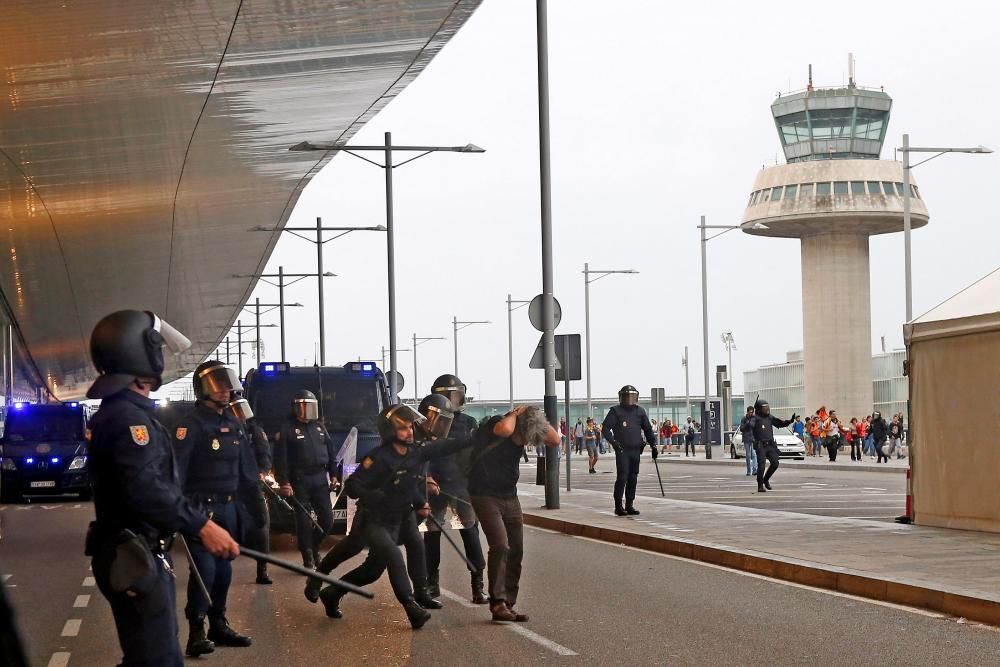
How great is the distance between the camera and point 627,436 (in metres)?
21.4

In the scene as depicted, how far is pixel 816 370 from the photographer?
83.4 m

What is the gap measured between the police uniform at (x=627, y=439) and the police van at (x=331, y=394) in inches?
130

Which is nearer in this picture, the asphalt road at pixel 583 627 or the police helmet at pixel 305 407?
the asphalt road at pixel 583 627

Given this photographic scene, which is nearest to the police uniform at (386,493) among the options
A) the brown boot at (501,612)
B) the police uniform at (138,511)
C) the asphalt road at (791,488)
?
the brown boot at (501,612)

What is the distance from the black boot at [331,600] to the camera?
11.6m

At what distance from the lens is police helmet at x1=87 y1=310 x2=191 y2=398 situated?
6078mm

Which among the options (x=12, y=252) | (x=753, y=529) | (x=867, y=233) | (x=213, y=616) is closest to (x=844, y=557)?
(x=753, y=529)

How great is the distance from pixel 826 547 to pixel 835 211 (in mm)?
64780

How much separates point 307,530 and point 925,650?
718 cm

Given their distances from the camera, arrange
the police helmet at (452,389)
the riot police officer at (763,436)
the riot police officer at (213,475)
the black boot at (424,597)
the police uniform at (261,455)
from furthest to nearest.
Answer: the riot police officer at (763,436), the police helmet at (452,389), the police uniform at (261,455), the black boot at (424,597), the riot police officer at (213,475)

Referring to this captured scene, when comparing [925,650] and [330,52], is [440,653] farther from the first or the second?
[330,52]

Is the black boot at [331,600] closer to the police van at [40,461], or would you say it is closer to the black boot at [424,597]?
the black boot at [424,597]

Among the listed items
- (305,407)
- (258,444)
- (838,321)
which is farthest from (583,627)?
(838,321)

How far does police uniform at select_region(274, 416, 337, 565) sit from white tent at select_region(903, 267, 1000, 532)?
24.6 ft
